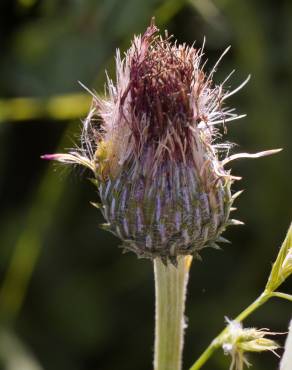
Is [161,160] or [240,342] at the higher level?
[161,160]

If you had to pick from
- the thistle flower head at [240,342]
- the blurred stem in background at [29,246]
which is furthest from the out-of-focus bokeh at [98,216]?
the thistle flower head at [240,342]

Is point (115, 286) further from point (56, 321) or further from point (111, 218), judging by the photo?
point (111, 218)

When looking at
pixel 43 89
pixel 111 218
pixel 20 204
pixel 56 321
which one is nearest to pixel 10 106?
pixel 43 89

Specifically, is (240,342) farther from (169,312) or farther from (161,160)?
(161,160)

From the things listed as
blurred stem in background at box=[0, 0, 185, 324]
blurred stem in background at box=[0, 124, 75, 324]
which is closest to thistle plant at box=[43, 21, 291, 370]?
blurred stem in background at box=[0, 0, 185, 324]

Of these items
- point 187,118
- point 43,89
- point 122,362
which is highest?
point 43,89

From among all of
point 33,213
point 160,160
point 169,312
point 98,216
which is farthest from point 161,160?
point 98,216
